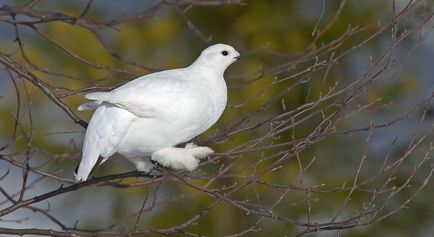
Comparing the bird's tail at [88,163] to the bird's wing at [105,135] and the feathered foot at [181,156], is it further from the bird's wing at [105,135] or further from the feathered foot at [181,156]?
the feathered foot at [181,156]

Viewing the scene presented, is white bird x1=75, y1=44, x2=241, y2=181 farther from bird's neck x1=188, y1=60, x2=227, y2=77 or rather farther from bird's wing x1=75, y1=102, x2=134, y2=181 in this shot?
bird's neck x1=188, y1=60, x2=227, y2=77

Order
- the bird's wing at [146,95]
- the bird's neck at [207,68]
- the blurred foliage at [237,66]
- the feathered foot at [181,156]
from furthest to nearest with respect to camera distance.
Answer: the blurred foliage at [237,66] → the bird's neck at [207,68] → the feathered foot at [181,156] → the bird's wing at [146,95]

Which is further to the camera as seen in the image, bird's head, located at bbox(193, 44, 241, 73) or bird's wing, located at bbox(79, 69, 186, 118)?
bird's head, located at bbox(193, 44, 241, 73)

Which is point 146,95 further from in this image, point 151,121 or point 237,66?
point 237,66

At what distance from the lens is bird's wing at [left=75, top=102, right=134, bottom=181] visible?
2629 mm

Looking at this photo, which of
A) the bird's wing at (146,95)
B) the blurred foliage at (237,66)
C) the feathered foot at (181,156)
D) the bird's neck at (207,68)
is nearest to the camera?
the bird's wing at (146,95)

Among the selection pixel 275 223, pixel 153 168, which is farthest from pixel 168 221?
pixel 153 168

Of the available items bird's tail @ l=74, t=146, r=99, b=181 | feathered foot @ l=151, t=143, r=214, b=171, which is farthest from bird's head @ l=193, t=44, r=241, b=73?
bird's tail @ l=74, t=146, r=99, b=181

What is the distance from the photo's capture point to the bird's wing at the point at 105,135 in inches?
104

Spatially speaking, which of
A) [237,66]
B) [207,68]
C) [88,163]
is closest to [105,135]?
[88,163]

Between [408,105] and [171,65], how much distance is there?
5.93 feet

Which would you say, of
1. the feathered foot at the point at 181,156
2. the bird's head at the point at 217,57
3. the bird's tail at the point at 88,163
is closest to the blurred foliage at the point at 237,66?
the bird's head at the point at 217,57

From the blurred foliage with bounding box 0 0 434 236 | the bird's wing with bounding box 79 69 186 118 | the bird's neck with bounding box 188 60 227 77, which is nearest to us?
the bird's wing with bounding box 79 69 186 118

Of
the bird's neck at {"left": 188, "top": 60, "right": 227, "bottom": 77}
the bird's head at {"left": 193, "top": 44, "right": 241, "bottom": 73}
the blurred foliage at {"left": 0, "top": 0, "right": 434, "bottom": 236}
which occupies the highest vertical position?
the blurred foliage at {"left": 0, "top": 0, "right": 434, "bottom": 236}
